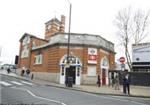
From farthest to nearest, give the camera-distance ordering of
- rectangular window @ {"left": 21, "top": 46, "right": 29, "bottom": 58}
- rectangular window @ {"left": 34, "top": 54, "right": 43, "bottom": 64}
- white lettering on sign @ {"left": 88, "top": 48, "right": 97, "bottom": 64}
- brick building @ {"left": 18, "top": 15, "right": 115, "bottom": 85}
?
rectangular window @ {"left": 21, "top": 46, "right": 29, "bottom": 58}, rectangular window @ {"left": 34, "top": 54, "right": 43, "bottom": 64}, white lettering on sign @ {"left": 88, "top": 48, "right": 97, "bottom": 64}, brick building @ {"left": 18, "top": 15, "right": 115, "bottom": 85}

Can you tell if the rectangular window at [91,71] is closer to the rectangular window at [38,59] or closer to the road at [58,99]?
the rectangular window at [38,59]

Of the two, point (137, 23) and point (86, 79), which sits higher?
point (137, 23)

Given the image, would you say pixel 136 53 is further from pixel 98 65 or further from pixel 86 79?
pixel 86 79

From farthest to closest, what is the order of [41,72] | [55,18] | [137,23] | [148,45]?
[55,18] → [137,23] → [41,72] → [148,45]

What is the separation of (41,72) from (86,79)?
27.0 feet

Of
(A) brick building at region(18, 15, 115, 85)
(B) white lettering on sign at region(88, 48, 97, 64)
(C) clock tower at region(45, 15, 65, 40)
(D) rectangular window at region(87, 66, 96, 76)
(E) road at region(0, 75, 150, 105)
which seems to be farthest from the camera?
(C) clock tower at region(45, 15, 65, 40)

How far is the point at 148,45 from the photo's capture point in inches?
1211

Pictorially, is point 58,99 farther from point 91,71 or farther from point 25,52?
point 25,52

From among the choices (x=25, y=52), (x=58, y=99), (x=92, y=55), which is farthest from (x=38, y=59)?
(x=58, y=99)

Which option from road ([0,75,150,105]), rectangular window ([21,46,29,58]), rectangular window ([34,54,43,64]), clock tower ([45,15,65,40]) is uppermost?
clock tower ([45,15,65,40])

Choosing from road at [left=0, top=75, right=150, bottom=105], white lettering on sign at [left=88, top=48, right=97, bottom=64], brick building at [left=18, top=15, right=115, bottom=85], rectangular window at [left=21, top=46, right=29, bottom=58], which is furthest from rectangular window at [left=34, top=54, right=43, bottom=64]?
road at [left=0, top=75, right=150, bottom=105]

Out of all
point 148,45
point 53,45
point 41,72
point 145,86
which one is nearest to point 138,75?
point 145,86

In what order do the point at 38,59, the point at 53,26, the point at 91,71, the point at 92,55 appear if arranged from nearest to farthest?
the point at 91,71 → the point at 92,55 → the point at 38,59 → the point at 53,26

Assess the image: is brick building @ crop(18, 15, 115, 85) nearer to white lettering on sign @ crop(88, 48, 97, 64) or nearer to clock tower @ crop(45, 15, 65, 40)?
white lettering on sign @ crop(88, 48, 97, 64)
